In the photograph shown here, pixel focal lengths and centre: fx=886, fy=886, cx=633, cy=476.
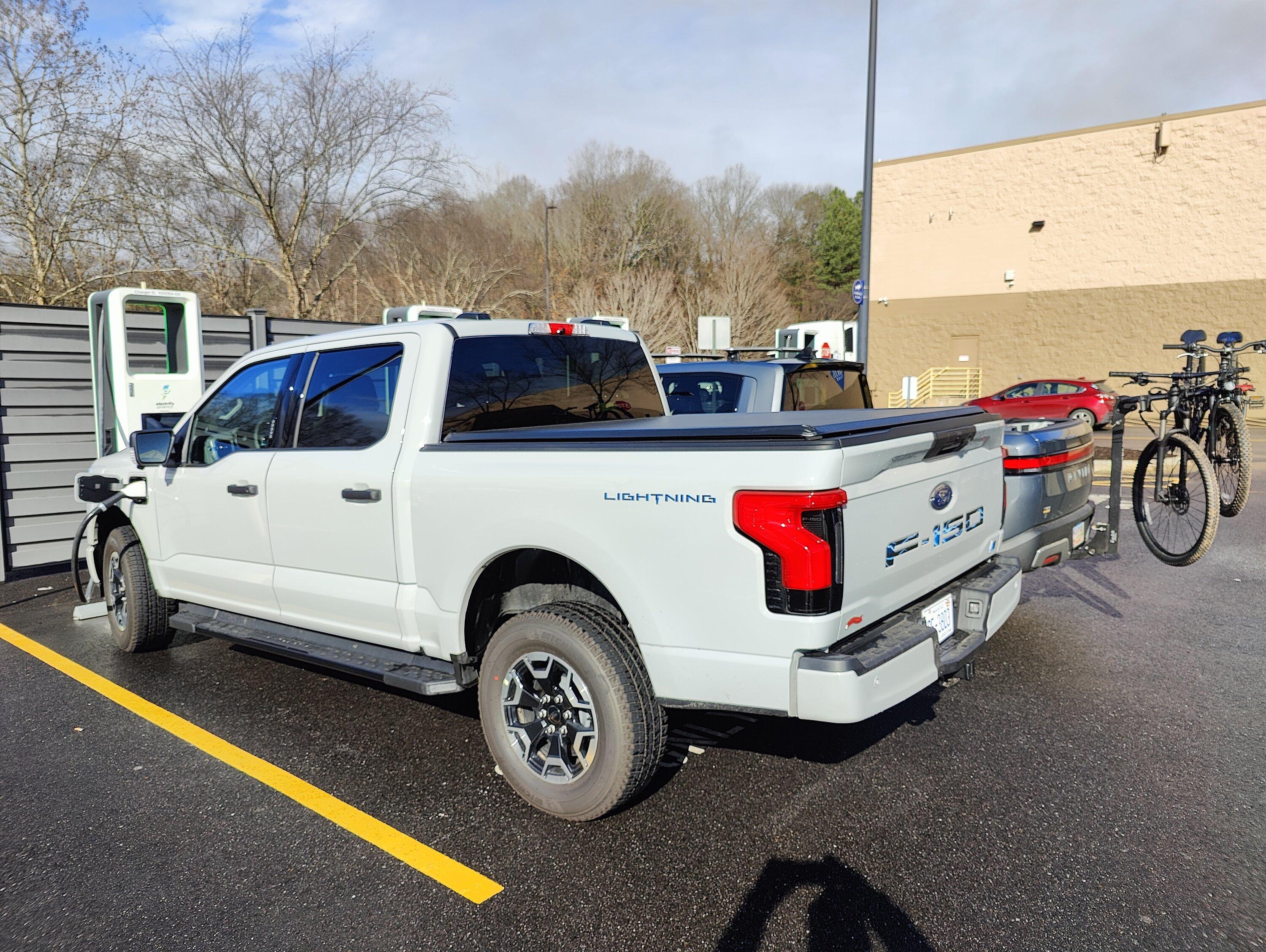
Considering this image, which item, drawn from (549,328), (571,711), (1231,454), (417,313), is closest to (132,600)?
(417,313)

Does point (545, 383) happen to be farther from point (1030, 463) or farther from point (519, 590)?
point (1030, 463)

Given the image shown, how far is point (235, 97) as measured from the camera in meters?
20.2

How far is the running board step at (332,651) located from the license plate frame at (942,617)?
1.94 m

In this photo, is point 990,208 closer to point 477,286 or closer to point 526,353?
point 477,286

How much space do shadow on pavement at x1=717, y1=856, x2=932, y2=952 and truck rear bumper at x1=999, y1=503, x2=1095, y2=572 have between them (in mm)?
2420

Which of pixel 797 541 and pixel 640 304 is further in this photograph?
pixel 640 304

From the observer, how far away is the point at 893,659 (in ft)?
9.73

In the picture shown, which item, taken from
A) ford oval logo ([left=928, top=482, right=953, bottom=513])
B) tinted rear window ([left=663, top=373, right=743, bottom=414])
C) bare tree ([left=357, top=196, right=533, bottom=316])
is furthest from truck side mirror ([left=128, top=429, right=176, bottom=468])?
bare tree ([left=357, top=196, right=533, bottom=316])

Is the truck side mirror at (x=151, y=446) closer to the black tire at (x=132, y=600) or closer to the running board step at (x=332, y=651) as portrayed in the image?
the black tire at (x=132, y=600)

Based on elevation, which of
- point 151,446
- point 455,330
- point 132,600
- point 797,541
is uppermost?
point 455,330

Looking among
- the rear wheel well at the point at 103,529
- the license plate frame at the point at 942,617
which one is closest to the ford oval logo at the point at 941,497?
the license plate frame at the point at 942,617

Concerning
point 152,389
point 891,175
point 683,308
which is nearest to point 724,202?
point 683,308

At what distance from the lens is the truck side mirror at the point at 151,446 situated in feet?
16.2

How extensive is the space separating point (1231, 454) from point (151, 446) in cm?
749
